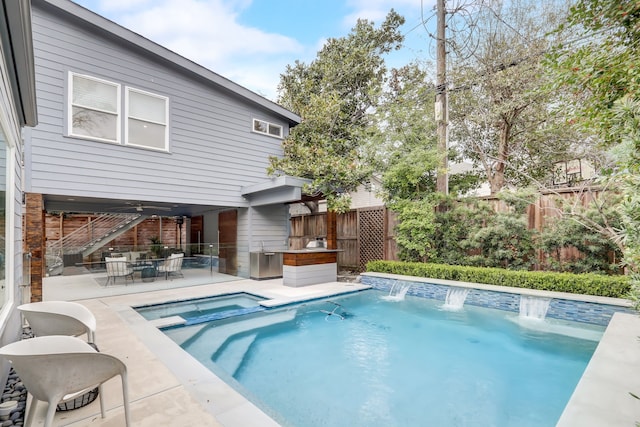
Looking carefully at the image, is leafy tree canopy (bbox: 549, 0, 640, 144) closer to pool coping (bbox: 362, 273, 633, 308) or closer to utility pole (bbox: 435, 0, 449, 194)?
pool coping (bbox: 362, 273, 633, 308)

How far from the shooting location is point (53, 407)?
68.7 inches

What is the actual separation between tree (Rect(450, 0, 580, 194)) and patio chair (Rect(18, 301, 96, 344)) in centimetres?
1004

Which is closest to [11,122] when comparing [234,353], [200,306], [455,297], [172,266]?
[234,353]

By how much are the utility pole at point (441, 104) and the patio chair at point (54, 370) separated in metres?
8.01

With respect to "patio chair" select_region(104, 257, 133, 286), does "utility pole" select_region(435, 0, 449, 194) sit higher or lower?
higher

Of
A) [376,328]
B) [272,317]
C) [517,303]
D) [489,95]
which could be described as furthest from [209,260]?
[489,95]

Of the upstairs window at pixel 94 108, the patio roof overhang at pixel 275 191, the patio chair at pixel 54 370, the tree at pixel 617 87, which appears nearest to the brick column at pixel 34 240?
the upstairs window at pixel 94 108

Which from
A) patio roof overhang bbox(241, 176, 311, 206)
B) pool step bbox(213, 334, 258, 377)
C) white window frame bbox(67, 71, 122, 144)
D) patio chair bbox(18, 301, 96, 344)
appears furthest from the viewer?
patio roof overhang bbox(241, 176, 311, 206)

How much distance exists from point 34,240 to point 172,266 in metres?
3.53

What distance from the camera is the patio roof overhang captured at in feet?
25.6

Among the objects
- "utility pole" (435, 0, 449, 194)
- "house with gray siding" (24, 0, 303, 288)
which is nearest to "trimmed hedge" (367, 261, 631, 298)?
"utility pole" (435, 0, 449, 194)

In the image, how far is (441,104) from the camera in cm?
868

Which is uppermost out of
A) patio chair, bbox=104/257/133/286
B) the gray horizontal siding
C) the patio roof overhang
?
the gray horizontal siding

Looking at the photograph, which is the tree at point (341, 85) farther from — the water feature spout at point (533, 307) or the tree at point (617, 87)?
the tree at point (617, 87)
